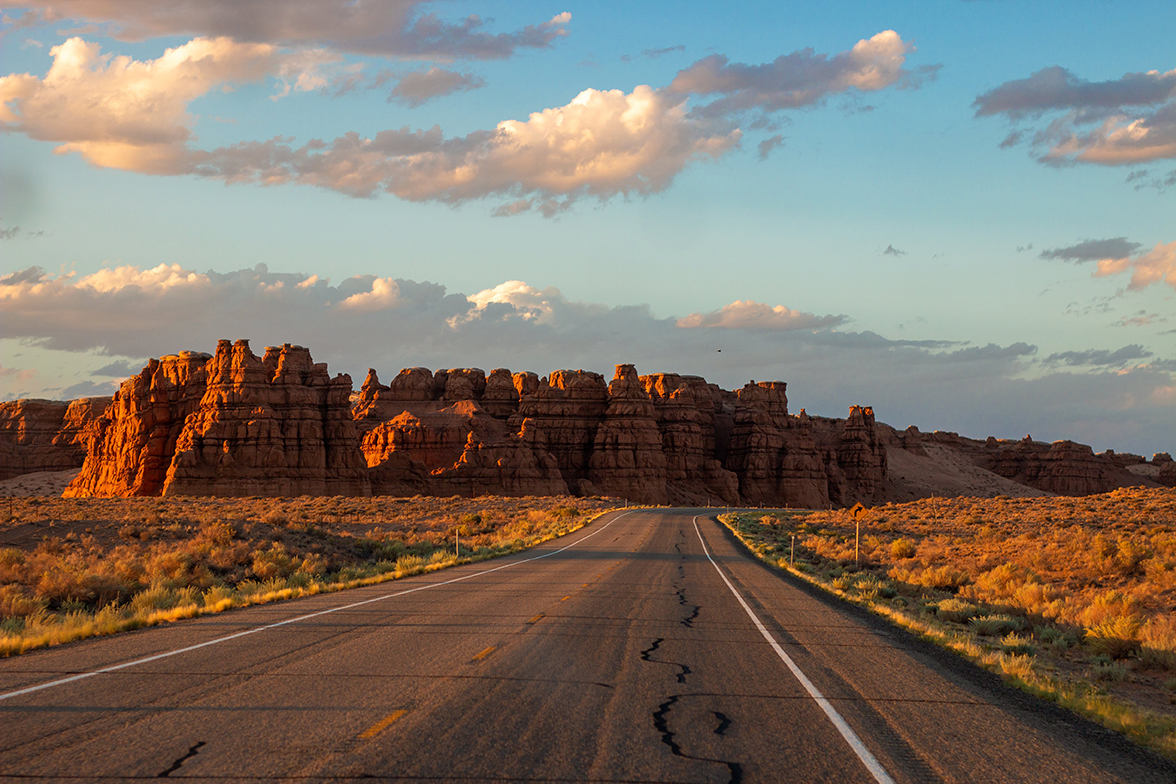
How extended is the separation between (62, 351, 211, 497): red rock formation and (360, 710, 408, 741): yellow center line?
94605 mm

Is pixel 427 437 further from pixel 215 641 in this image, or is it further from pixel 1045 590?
pixel 215 641

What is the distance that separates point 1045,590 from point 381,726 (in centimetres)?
1702

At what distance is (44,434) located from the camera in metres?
127

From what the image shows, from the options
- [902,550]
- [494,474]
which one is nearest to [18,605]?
[902,550]

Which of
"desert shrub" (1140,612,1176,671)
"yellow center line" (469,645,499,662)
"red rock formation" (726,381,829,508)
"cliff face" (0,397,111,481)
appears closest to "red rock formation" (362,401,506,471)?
"red rock formation" (726,381,829,508)

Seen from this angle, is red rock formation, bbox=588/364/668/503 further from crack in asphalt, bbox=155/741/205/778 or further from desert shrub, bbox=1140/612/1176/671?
crack in asphalt, bbox=155/741/205/778

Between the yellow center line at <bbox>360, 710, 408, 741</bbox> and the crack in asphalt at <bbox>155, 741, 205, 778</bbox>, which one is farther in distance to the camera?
the yellow center line at <bbox>360, 710, 408, 741</bbox>

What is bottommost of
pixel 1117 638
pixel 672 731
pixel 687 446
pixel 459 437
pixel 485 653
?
pixel 1117 638

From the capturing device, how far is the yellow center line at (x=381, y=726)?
22.3 ft

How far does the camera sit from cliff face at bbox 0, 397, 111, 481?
404 feet

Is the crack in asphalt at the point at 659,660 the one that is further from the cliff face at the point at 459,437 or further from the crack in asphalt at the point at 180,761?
the cliff face at the point at 459,437

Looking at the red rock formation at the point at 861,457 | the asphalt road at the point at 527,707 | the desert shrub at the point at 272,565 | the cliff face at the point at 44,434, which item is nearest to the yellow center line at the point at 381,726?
the asphalt road at the point at 527,707

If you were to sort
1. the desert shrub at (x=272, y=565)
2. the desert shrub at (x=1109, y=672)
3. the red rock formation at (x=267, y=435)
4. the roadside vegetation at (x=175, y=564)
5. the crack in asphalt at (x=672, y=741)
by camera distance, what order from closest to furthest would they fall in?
the crack in asphalt at (x=672, y=741) < the desert shrub at (x=1109, y=672) < the roadside vegetation at (x=175, y=564) < the desert shrub at (x=272, y=565) < the red rock formation at (x=267, y=435)

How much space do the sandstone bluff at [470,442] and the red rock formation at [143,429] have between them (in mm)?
219
